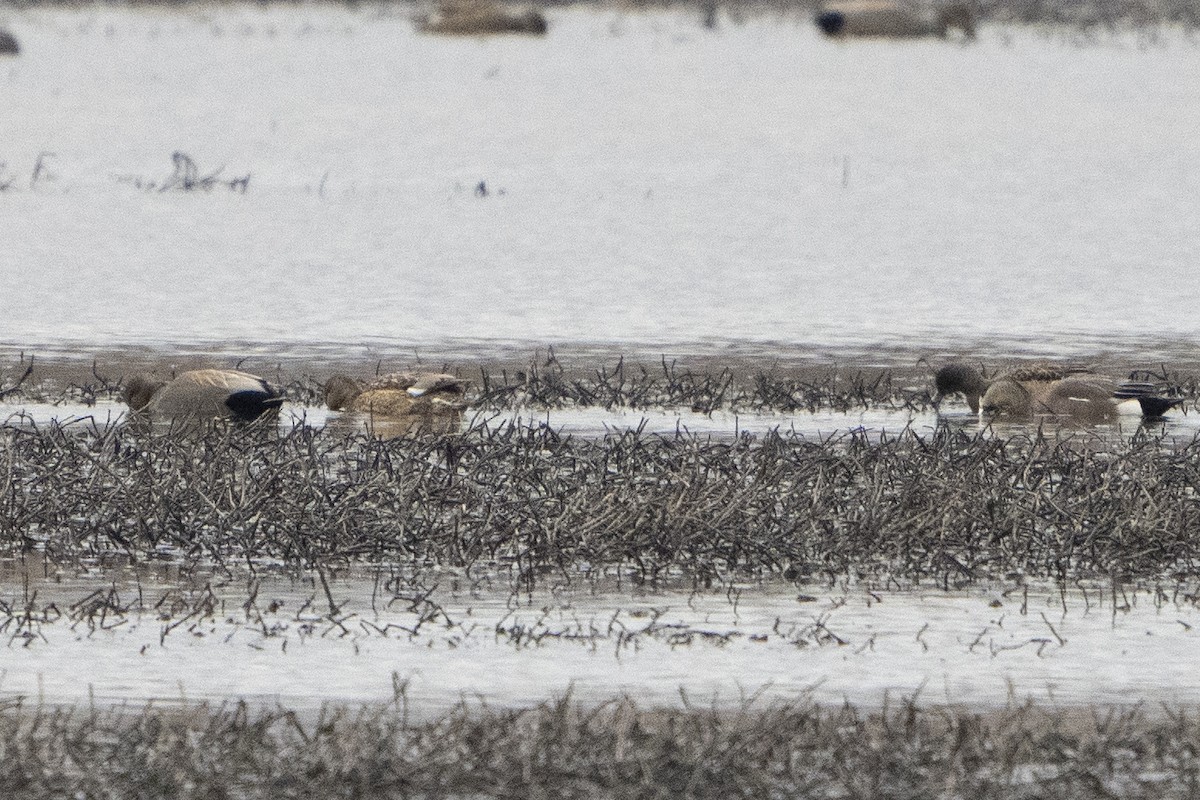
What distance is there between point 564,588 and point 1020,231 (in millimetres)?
13004

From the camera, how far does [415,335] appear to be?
1392 centimetres

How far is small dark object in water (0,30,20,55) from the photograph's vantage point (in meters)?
39.3

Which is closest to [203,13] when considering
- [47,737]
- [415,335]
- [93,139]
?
[93,139]

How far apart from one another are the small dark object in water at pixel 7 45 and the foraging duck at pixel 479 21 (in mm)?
8668

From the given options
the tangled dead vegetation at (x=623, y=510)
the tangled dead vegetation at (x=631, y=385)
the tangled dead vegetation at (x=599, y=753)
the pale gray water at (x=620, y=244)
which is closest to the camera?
the tangled dead vegetation at (x=599, y=753)

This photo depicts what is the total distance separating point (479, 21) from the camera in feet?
154

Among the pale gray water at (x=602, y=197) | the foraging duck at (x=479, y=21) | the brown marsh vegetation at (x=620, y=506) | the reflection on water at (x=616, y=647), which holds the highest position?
the reflection on water at (x=616, y=647)

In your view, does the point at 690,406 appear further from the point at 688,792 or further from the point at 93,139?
the point at 93,139

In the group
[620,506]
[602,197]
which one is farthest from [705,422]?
[602,197]

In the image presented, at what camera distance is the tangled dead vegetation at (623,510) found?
750 centimetres

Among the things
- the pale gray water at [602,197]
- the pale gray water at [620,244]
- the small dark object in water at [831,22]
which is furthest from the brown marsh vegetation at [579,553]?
the small dark object in water at [831,22]

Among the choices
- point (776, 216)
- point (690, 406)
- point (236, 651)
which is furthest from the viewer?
point (776, 216)

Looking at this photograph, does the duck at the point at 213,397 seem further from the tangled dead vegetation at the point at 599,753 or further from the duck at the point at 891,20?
the duck at the point at 891,20

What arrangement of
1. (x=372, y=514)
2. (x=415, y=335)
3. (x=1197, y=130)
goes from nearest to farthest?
(x=372, y=514), (x=415, y=335), (x=1197, y=130)
